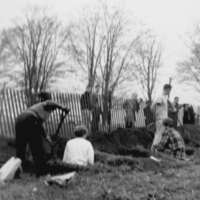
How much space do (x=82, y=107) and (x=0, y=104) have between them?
3244 millimetres

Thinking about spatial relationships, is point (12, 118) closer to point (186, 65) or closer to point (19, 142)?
point (19, 142)

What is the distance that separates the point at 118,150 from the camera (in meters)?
11.8

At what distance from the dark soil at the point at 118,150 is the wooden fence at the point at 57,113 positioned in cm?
47

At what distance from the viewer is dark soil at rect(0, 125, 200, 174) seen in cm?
791

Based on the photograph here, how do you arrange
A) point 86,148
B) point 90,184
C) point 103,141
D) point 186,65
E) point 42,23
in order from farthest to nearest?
point 186,65 < point 42,23 < point 103,141 < point 86,148 < point 90,184

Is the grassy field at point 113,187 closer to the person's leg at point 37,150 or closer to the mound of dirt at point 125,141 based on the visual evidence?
the person's leg at point 37,150

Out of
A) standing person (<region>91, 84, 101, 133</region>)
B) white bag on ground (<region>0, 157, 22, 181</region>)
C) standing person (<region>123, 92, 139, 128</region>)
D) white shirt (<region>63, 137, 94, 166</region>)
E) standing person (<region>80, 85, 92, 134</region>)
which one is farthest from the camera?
standing person (<region>123, 92, 139, 128</region>)

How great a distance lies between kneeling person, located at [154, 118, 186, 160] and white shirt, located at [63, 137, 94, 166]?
10.4 feet

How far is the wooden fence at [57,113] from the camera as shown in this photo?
10477 millimetres

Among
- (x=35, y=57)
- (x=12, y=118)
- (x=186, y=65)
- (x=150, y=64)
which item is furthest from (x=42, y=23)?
(x=12, y=118)

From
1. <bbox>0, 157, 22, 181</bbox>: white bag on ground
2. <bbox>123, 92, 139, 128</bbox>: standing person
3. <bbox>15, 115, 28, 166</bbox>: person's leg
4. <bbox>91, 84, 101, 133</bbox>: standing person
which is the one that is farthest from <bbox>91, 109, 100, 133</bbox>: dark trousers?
<bbox>0, 157, 22, 181</bbox>: white bag on ground

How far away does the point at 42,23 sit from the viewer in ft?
101

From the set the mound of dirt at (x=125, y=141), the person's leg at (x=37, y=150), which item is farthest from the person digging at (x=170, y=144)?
the person's leg at (x=37, y=150)

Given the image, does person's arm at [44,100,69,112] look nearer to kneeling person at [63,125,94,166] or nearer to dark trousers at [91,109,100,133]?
kneeling person at [63,125,94,166]
